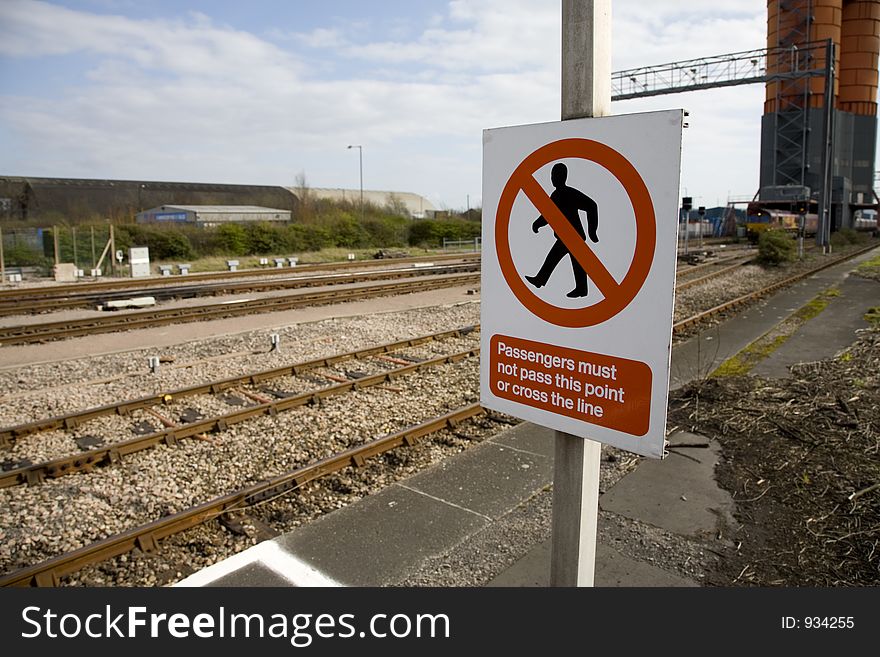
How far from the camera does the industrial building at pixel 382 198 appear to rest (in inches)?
2666

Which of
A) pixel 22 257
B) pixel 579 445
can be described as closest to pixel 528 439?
pixel 579 445

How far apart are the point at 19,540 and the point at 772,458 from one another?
6.68m

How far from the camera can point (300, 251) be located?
131ft

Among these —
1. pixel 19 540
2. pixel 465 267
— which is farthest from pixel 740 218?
pixel 19 540

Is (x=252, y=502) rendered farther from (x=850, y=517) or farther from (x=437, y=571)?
(x=850, y=517)

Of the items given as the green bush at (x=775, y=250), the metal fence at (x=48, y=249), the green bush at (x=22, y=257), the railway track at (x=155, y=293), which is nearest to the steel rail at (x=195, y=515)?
the railway track at (x=155, y=293)

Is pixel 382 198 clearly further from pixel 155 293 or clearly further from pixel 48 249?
pixel 155 293

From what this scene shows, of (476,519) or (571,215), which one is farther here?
(476,519)

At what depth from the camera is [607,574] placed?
4293 millimetres

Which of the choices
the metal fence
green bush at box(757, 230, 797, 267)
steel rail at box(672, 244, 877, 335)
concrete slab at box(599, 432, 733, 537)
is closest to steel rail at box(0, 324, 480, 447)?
steel rail at box(672, 244, 877, 335)

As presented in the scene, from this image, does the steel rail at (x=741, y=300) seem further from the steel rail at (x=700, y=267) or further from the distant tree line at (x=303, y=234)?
the distant tree line at (x=303, y=234)

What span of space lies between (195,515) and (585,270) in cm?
436

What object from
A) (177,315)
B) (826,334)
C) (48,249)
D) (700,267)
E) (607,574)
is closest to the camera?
(607,574)

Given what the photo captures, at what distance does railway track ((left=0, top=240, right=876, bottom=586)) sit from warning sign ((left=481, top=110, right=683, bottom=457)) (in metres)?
3.82
